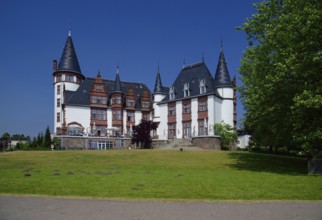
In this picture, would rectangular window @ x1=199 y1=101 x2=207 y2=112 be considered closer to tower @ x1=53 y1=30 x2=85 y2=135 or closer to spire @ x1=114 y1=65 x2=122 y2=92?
spire @ x1=114 y1=65 x2=122 y2=92

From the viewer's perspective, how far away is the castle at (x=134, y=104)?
53000 millimetres

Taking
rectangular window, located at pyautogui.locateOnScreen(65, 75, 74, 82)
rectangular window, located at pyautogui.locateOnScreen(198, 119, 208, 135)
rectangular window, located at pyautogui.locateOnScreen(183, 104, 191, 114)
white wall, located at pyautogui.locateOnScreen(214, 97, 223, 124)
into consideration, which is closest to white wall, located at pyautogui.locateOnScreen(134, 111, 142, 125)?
rectangular window, located at pyautogui.locateOnScreen(183, 104, 191, 114)

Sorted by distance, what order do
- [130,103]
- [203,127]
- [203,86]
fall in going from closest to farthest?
[203,127] → [203,86] → [130,103]

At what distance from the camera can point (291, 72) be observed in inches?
861

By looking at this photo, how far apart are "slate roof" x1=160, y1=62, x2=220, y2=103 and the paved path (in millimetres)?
40900

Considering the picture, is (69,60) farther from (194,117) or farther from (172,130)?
(194,117)

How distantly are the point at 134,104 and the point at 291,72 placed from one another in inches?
1742

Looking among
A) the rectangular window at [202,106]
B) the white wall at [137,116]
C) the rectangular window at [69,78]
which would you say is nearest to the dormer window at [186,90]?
the rectangular window at [202,106]

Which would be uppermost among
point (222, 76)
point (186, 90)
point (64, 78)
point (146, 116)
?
point (64, 78)

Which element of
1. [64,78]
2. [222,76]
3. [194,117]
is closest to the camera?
[222,76]

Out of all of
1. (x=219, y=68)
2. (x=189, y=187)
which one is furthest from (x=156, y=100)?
(x=189, y=187)

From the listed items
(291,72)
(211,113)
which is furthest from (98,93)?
(291,72)

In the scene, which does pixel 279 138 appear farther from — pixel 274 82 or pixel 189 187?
pixel 189 187

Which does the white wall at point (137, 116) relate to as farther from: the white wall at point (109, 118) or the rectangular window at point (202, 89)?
the rectangular window at point (202, 89)
